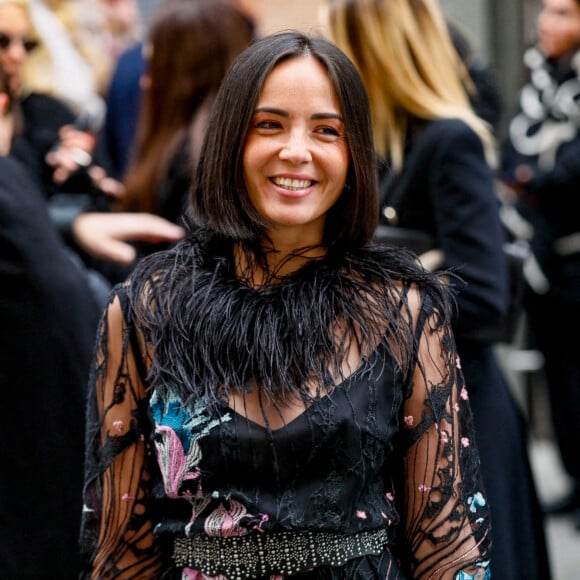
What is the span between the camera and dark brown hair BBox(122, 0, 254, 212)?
3.84 m

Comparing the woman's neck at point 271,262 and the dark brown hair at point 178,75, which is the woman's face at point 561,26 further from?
the woman's neck at point 271,262

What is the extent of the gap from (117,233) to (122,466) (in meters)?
1.26

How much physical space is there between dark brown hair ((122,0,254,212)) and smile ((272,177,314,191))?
5.75 feet

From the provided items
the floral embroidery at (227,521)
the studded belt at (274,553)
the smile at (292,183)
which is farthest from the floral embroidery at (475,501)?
the smile at (292,183)

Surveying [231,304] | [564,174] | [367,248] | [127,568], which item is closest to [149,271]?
[231,304]

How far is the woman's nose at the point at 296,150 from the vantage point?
2055 millimetres

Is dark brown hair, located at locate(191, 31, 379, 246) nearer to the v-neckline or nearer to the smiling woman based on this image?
the smiling woman

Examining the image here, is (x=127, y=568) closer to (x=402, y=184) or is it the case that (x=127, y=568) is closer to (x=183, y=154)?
(x=402, y=184)

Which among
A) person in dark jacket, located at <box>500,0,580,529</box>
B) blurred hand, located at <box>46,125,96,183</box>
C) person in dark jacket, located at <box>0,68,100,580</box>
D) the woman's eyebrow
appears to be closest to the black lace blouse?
the woman's eyebrow

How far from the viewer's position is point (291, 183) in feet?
6.86

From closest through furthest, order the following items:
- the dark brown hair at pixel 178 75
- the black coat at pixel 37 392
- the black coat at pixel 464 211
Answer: the black coat at pixel 37 392 < the black coat at pixel 464 211 < the dark brown hair at pixel 178 75

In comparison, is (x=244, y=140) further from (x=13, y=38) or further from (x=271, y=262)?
(x=13, y=38)

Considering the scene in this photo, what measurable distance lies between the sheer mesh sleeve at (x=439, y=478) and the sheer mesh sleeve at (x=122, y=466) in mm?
486

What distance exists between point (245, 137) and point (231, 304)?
0.30m
